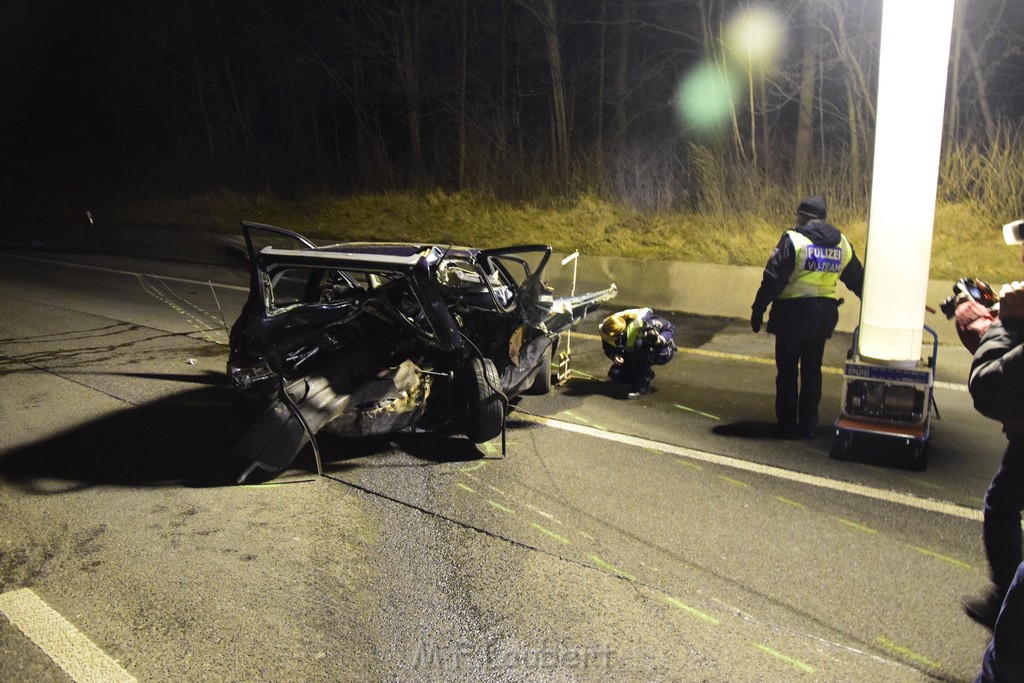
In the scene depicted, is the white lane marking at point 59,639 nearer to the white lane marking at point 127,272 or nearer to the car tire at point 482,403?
the car tire at point 482,403

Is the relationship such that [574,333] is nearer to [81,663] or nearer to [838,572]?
[838,572]

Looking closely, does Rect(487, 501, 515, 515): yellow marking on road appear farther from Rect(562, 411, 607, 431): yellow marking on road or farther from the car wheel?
the car wheel

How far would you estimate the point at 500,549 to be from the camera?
15.0ft

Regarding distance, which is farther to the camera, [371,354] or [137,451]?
[137,451]

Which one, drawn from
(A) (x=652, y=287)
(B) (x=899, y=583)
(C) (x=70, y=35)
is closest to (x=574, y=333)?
(A) (x=652, y=287)

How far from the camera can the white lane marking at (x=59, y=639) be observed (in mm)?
3471

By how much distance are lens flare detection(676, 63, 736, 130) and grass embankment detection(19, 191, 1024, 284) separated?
3.79 m

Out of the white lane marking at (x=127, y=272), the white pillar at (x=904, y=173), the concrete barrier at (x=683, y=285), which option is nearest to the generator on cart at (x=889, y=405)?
the white pillar at (x=904, y=173)

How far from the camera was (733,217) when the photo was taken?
14.9m

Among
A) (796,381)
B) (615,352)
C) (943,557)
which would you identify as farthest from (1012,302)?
(615,352)

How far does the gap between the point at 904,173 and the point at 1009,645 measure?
3.85 meters

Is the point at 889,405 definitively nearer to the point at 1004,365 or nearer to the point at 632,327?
the point at 632,327

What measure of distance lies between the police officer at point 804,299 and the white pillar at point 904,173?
0.49 metres

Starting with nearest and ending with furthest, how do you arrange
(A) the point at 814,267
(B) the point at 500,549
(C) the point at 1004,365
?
(C) the point at 1004,365 → (B) the point at 500,549 → (A) the point at 814,267
